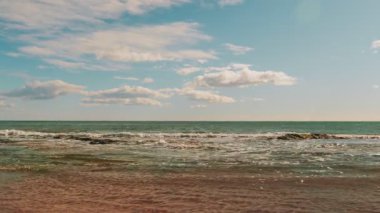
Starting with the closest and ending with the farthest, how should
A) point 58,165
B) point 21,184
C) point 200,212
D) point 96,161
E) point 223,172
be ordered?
point 200,212 < point 21,184 < point 223,172 < point 58,165 < point 96,161

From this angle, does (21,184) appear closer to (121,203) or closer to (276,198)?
(121,203)

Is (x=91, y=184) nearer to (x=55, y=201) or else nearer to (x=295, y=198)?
(x=55, y=201)

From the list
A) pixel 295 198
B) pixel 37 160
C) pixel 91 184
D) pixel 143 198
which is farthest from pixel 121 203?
pixel 37 160

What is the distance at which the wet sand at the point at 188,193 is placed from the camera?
12.5 metres

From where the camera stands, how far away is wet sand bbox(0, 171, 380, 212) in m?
12.5

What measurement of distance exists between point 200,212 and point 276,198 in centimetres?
311

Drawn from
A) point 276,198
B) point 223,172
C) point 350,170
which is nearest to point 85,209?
point 276,198

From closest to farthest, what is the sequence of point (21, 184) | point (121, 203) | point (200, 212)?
point (200, 212) < point (121, 203) < point (21, 184)

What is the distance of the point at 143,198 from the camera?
13797 mm

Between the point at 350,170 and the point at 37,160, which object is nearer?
the point at 350,170

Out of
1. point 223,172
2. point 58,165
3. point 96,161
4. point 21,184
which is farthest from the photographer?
point 96,161

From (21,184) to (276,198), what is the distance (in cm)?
949

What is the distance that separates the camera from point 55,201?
13.4 meters

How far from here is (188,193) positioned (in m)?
14.6
